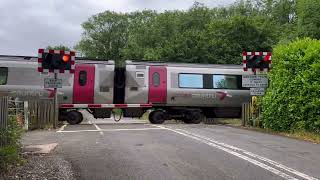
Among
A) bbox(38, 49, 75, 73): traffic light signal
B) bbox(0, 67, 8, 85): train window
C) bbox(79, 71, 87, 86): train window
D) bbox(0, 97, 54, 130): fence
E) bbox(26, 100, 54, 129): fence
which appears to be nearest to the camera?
bbox(0, 97, 54, 130): fence

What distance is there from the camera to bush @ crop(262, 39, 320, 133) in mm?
18047

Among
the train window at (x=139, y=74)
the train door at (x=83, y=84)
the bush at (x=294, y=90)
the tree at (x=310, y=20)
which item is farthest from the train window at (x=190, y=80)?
the tree at (x=310, y=20)

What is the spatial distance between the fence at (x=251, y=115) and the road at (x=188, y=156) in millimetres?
5363

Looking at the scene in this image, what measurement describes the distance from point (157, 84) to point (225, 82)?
3.79 m

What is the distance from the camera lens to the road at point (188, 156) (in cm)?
1004

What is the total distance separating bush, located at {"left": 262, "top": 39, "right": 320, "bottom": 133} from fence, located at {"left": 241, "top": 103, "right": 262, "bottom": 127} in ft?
4.16

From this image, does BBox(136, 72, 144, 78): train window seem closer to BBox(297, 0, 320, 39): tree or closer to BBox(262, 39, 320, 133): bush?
BBox(262, 39, 320, 133): bush

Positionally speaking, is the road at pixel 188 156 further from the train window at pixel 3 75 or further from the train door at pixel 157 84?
the train door at pixel 157 84

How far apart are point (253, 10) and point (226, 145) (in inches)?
2412

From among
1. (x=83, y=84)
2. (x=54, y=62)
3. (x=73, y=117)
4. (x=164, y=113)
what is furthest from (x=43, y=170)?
(x=164, y=113)

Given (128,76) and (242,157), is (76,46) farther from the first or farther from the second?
(242,157)

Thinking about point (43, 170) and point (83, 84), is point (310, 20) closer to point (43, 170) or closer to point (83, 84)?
point (83, 84)

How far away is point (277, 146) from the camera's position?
1467 centimetres

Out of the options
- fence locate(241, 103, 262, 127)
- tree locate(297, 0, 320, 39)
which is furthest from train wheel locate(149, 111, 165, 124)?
tree locate(297, 0, 320, 39)
